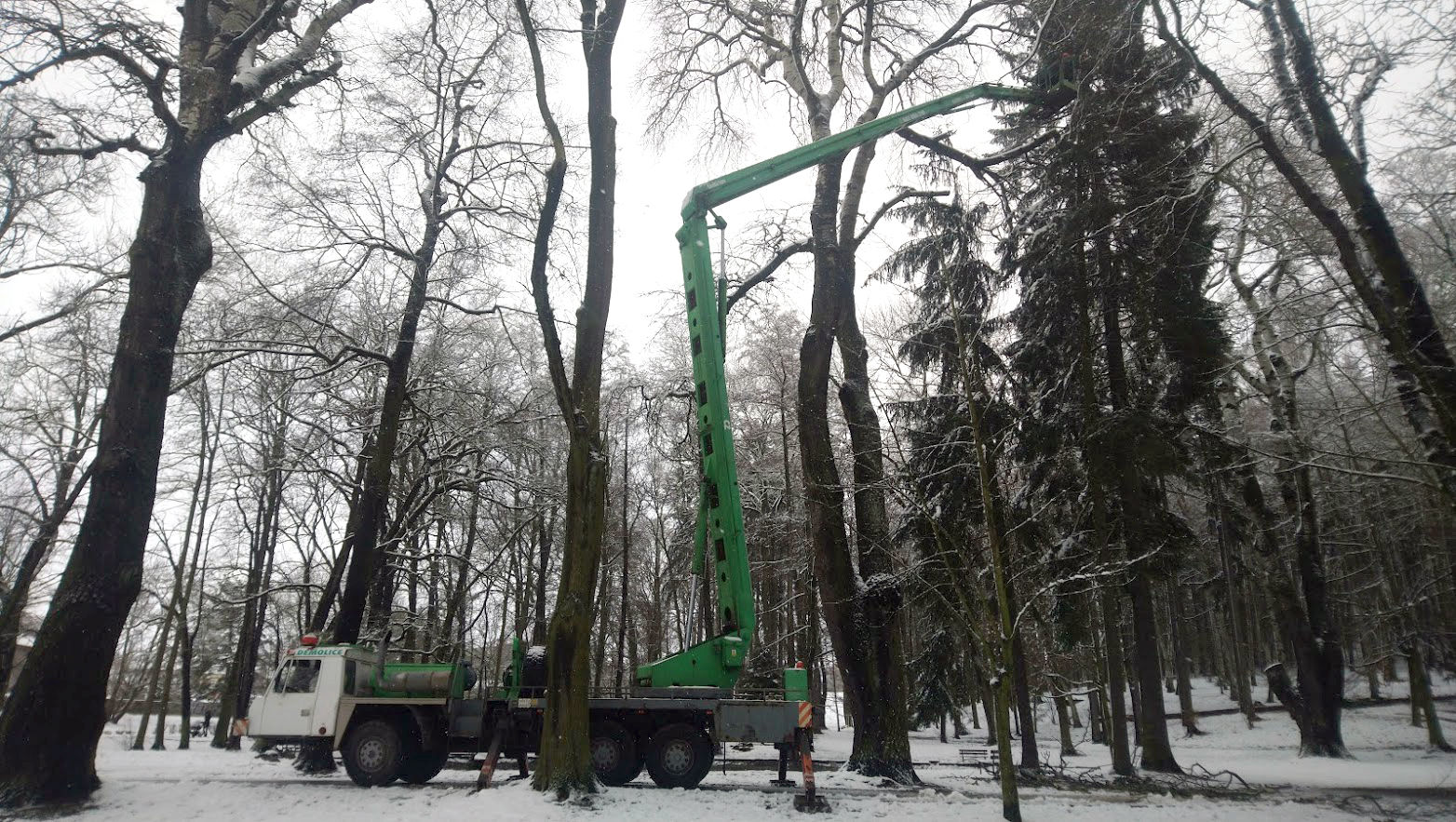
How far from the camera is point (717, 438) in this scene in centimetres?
1090

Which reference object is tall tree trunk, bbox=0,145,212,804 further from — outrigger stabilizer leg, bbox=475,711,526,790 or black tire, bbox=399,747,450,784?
outrigger stabilizer leg, bbox=475,711,526,790

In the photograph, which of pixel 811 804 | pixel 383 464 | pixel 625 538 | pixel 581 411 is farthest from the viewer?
pixel 625 538

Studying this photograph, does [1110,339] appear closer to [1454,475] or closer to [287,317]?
[1454,475]

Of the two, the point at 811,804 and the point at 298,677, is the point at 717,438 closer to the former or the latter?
the point at 811,804

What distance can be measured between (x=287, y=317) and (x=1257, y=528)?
802 inches

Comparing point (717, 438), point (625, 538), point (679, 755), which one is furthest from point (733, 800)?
point (625, 538)

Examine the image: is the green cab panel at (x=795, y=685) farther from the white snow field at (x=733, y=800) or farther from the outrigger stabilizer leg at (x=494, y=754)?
the outrigger stabilizer leg at (x=494, y=754)

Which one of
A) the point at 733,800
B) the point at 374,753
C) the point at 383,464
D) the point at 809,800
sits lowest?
the point at 733,800

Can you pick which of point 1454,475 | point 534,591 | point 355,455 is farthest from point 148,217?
point 534,591

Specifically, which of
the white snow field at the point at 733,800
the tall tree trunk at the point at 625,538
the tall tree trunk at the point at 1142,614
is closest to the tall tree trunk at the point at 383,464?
the white snow field at the point at 733,800

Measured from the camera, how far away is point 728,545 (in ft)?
34.7

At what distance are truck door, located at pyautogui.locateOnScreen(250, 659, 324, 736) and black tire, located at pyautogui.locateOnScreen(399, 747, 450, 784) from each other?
1308 mm

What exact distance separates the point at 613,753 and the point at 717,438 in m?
4.61

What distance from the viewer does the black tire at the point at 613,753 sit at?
10.9 m
